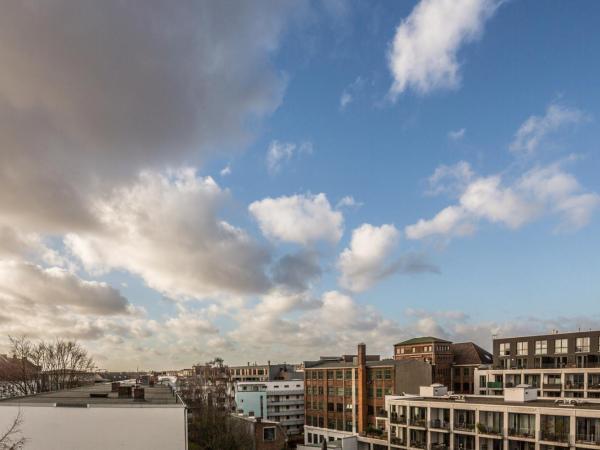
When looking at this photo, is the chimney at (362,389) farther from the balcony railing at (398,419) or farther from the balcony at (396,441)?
the balcony railing at (398,419)

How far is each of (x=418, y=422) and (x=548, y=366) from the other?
1223 inches

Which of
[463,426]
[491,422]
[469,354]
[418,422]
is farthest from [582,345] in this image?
[418,422]

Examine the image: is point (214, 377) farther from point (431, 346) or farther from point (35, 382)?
point (431, 346)

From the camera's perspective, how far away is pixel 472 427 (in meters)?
49.2

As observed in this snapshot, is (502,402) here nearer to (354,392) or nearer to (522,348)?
(354,392)

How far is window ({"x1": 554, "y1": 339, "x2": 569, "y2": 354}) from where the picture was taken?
7069 centimetres

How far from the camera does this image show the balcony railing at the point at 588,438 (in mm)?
39844

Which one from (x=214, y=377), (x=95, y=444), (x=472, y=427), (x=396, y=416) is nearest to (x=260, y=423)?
(x=396, y=416)

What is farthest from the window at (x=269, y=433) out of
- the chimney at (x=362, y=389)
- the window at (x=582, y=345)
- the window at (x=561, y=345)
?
the window at (x=582, y=345)

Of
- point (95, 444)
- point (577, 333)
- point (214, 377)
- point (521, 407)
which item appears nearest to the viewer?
point (95, 444)

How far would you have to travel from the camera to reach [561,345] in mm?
71500

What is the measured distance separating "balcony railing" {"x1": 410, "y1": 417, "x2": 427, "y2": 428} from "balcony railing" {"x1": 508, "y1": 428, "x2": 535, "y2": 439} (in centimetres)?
1084

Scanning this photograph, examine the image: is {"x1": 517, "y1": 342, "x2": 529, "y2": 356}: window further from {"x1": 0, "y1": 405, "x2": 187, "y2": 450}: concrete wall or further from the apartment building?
{"x1": 0, "y1": 405, "x2": 187, "y2": 450}: concrete wall

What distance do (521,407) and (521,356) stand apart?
118ft
